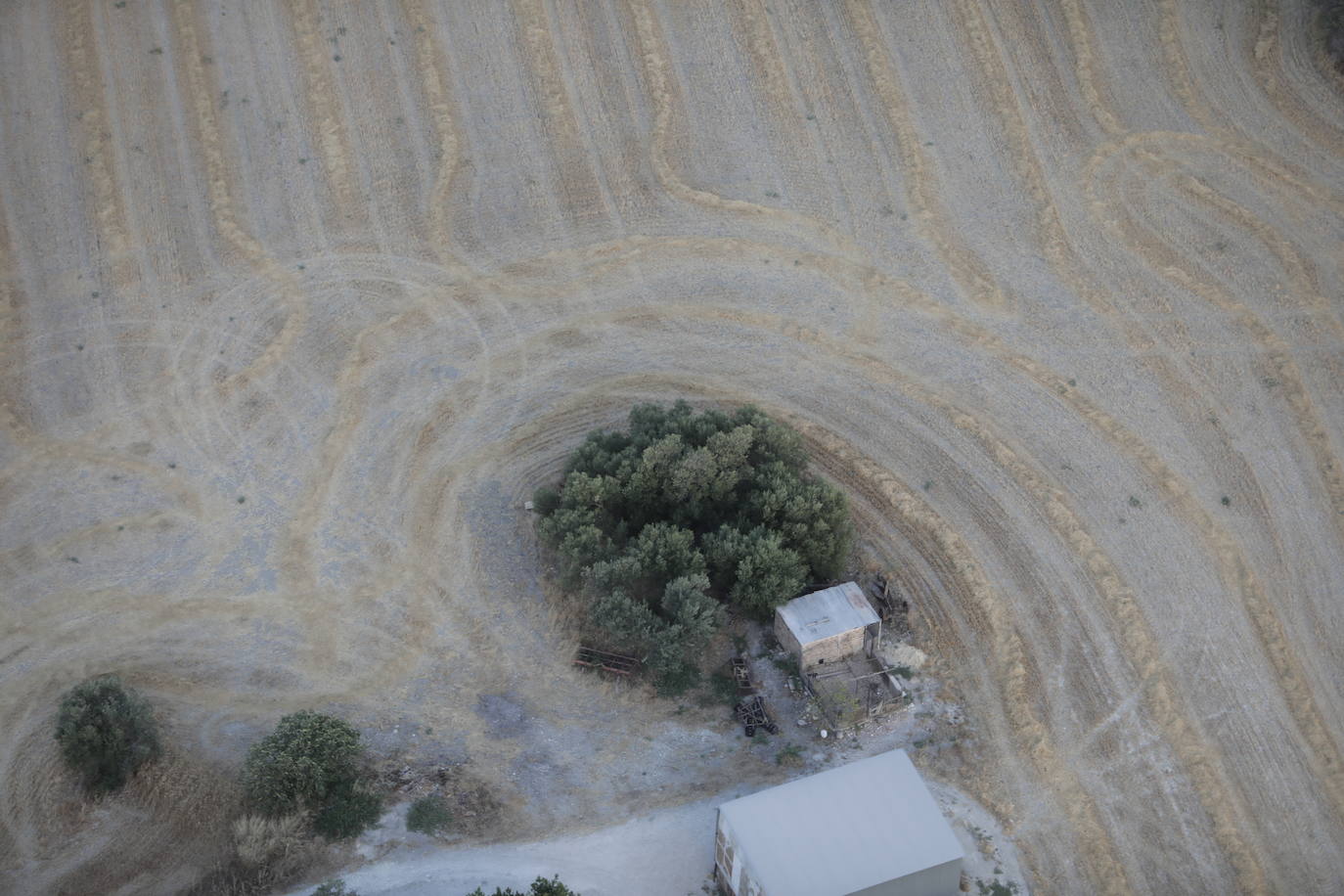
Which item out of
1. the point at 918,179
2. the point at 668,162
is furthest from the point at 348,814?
the point at 918,179

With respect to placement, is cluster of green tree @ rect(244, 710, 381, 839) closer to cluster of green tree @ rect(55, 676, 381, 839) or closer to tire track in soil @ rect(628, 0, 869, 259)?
cluster of green tree @ rect(55, 676, 381, 839)

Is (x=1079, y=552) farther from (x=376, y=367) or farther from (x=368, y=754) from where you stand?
(x=376, y=367)

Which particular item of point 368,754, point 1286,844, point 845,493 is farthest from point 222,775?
point 1286,844

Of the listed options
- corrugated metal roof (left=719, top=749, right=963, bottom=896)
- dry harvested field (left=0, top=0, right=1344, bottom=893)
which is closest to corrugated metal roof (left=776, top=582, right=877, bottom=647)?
dry harvested field (left=0, top=0, right=1344, bottom=893)

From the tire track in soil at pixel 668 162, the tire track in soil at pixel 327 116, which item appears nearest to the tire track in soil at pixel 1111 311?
the tire track in soil at pixel 668 162

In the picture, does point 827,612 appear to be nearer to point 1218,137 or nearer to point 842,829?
point 842,829
